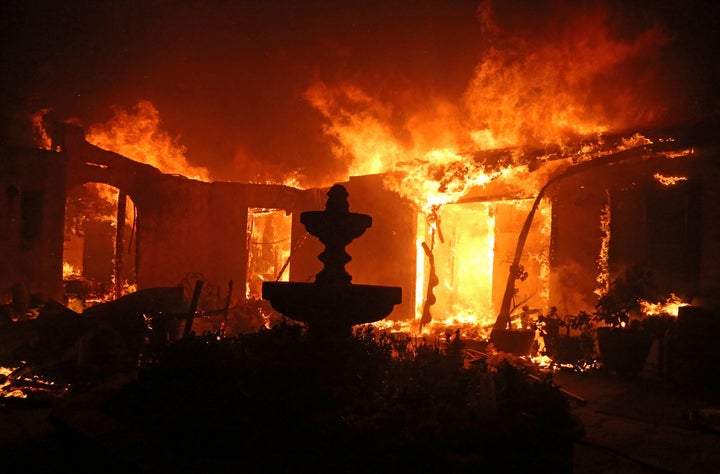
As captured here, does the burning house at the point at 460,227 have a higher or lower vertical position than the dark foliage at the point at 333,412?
higher

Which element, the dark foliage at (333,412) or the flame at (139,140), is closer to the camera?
the dark foliage at (333,412)

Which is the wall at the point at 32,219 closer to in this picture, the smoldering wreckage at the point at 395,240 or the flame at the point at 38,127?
the smoldering wreckage at the point at 395,240

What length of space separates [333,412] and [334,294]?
124 cm

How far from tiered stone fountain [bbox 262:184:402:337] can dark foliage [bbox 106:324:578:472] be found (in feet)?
0.89

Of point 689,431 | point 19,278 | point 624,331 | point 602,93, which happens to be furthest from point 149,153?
point 689,431

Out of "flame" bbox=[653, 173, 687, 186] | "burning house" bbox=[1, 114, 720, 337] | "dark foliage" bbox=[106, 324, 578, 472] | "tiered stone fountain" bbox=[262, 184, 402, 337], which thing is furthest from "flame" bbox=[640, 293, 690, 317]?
"tiered stone fountain" bbox=[262, 184, 402, 337]

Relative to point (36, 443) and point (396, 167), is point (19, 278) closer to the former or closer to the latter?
point (36, 443)

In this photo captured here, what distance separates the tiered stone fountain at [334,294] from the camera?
Answer: 17.3 feet

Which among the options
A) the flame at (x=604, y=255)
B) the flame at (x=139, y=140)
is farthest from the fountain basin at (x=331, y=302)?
the flame at (x=139, y=140)

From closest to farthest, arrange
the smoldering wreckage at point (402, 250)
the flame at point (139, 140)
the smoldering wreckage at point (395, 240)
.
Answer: the smoldering wreckage at point (402, 250), the smoldering wreckage at point (395, 240), the flame at point (139, 140)

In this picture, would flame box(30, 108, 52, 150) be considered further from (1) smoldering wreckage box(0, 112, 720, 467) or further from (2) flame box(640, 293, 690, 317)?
(2) flame box(640, 293, 690, 317)

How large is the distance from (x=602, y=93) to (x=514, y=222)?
15.5 ft

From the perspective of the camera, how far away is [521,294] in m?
16.5

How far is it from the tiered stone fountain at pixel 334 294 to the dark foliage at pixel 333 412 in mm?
270
